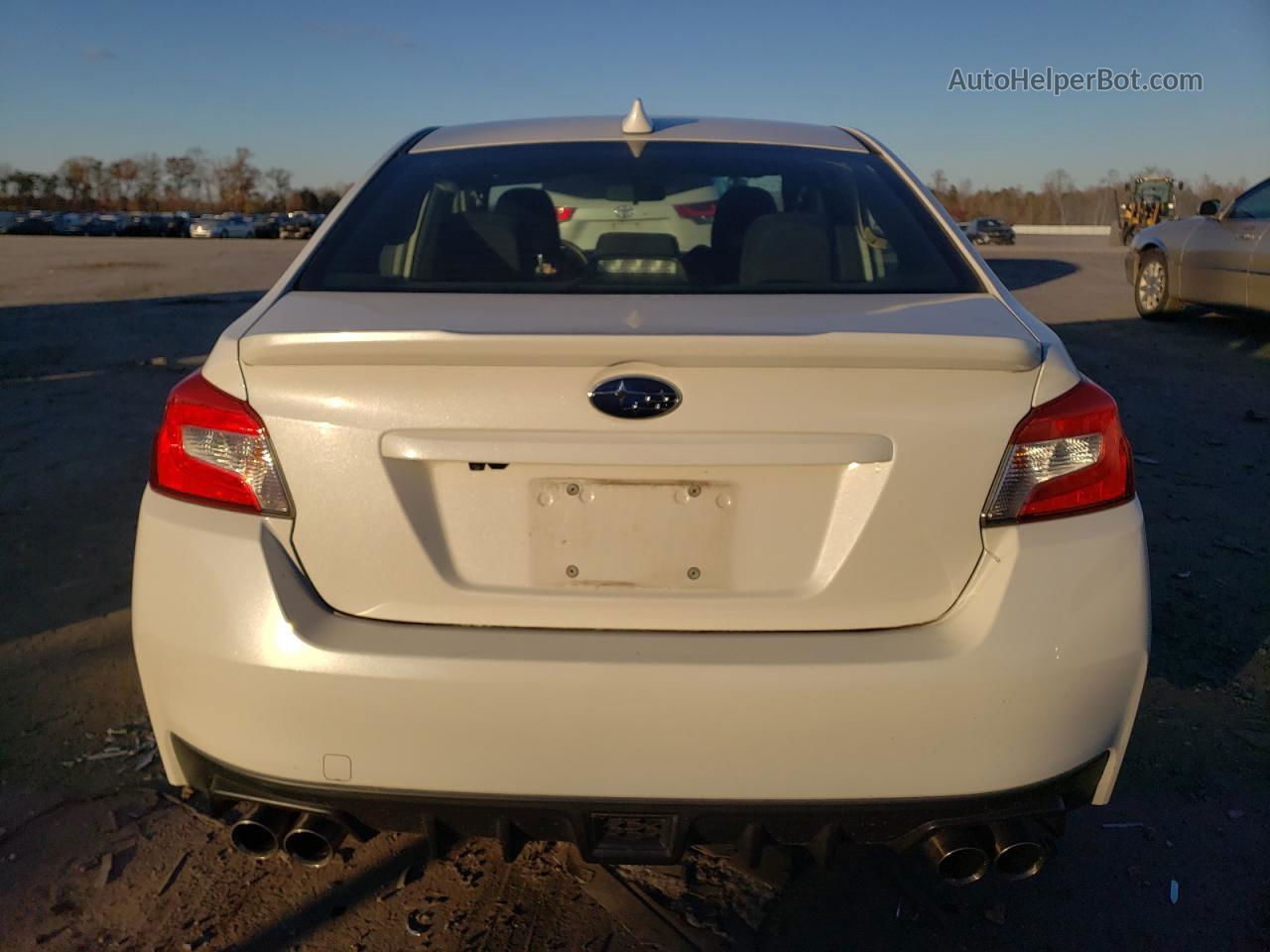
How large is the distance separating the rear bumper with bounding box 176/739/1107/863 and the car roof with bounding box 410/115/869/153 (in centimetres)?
183

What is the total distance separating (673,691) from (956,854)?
2.14 ft

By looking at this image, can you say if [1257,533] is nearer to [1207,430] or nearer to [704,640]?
[1207,430]

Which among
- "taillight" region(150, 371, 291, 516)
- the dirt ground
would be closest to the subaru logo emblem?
"taillight" region(150, 371, 291, 516)

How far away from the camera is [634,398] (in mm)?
1780

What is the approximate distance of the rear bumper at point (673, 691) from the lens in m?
1.76

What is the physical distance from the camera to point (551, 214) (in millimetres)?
2734

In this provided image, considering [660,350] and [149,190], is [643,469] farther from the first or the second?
[149,190]

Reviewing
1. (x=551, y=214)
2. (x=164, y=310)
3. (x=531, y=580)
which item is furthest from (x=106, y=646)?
(x=164, y=310)

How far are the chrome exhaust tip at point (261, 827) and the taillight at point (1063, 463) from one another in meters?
1.41

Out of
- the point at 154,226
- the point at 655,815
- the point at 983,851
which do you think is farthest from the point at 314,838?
the point at 154,226

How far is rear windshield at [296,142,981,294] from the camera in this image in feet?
7.75

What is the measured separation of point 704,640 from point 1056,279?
19951 mm

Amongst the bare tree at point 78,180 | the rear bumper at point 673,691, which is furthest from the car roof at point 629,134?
the bare tree at point 78,180

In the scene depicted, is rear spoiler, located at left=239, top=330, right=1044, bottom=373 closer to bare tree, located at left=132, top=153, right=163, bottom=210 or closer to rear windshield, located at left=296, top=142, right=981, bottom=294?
rear windshield, located at left=296, top=142, right=981, bottom=294
